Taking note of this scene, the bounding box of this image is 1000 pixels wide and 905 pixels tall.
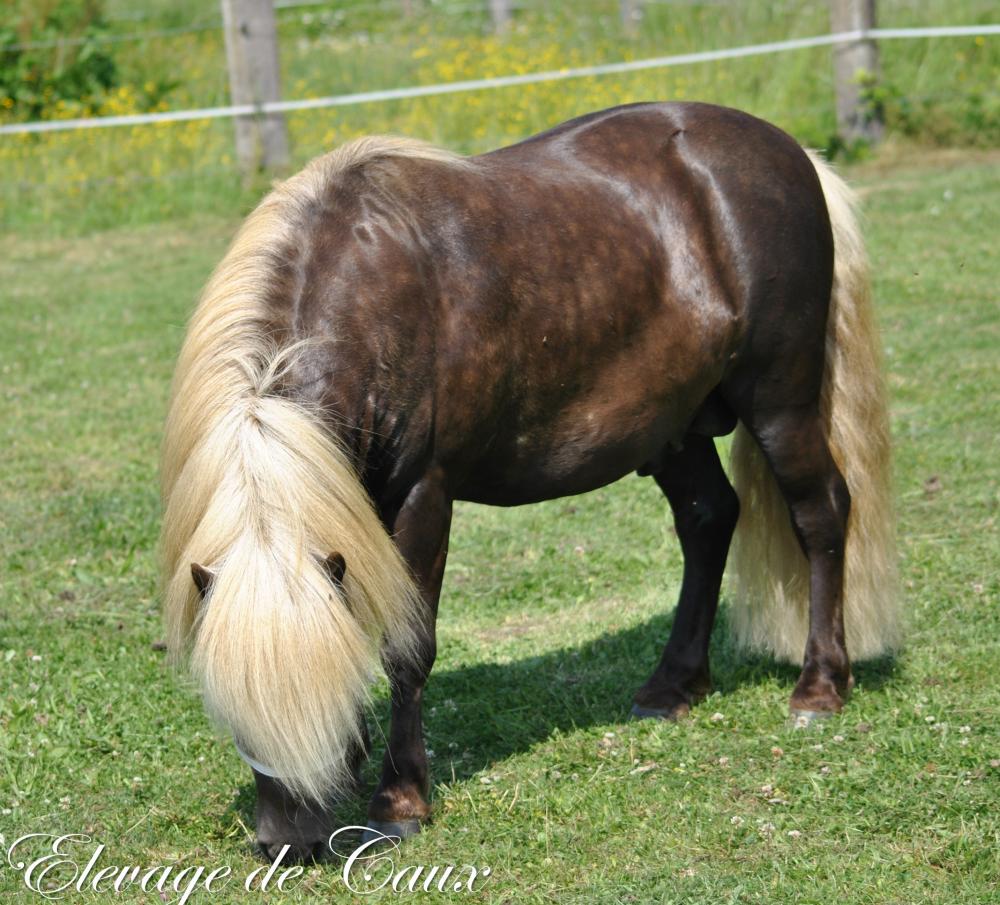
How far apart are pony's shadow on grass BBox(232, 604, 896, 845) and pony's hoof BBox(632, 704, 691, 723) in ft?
0.18

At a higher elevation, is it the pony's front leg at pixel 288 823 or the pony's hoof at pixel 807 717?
the pony's front leg at pixel 288 823

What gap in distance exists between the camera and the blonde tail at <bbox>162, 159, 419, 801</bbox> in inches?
117

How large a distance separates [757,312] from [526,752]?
4.93 feet

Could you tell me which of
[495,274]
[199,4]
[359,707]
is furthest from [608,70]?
[359,707]

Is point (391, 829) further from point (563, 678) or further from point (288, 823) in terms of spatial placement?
point (563, 678)

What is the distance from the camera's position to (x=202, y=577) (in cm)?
307

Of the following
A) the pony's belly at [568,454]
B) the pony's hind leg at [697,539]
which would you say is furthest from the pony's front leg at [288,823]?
the pony's hind leg at [697,539]

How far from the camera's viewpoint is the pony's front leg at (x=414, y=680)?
3.58m

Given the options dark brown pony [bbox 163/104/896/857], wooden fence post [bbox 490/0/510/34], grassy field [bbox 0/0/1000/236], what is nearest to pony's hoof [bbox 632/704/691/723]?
dark brown pony [bbox 163/104/896/857]

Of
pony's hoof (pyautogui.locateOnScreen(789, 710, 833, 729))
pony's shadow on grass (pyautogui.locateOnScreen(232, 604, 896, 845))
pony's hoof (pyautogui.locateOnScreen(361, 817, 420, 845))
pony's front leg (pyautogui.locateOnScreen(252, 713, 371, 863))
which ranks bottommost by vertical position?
pony's shadow on grass (pyautogui.locateOnScreen(232, 604, 896, 845))

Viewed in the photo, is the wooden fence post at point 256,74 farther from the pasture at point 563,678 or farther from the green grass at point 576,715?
the green grass at point 576,715

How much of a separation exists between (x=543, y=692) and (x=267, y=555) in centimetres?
172

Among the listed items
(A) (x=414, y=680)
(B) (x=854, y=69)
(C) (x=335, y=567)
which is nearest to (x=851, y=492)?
(A) (x=414, y=680)

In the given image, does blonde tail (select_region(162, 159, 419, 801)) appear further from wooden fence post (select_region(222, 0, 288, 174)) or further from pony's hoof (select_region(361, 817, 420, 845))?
wooden fence post (select_region(222, 0, 288, 174))
